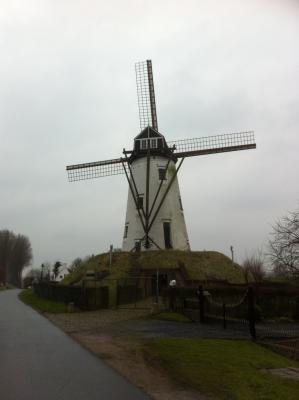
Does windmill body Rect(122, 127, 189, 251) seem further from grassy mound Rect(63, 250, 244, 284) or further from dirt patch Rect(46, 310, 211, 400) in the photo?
dirt patch Rect(46, 310, 211, 400)

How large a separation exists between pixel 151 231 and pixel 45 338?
2446cm

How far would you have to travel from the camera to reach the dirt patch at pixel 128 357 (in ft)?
23.8

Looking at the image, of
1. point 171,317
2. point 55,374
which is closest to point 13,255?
point 171,317

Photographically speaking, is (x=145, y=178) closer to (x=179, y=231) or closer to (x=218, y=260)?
(x=179, y=231)

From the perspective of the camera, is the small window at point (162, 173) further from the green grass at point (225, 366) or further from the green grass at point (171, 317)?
the green grass at point (225, 366)

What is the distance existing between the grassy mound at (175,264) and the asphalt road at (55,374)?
2038 centimetres

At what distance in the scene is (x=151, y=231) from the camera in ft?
125

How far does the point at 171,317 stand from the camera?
20.3 m

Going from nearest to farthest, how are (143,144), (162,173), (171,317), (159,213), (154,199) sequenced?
1. (171,317)
2. (154,199)
3. (159,213)
4. (162,173)
5. (143,144)

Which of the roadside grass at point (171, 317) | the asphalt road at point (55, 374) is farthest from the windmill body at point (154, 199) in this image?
the asphalt road at point (55, 374)

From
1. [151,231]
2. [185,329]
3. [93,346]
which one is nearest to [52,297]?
[151,231]

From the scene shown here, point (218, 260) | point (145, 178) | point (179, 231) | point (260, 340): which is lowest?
point (260, 340)

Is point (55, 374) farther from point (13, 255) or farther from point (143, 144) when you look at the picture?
point (13, 255)

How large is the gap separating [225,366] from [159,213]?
2941 centimetres
